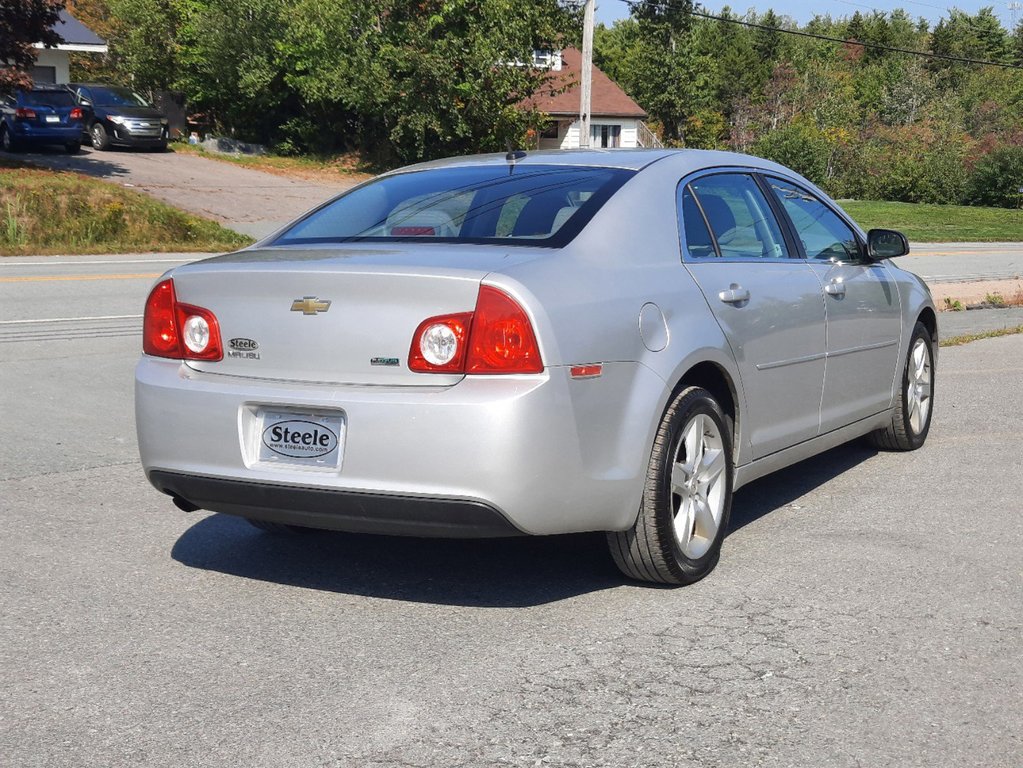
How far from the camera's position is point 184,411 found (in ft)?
15.8

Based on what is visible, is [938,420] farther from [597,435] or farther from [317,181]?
[317,181]

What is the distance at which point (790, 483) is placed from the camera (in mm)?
7008

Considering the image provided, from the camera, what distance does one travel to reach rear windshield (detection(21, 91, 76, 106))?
35000mm

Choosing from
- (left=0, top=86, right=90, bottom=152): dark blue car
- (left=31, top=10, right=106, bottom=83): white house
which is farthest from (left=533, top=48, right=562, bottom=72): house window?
(left=0, top=86, right=90, bottom=152): dark blue car

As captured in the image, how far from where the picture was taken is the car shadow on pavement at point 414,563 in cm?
505

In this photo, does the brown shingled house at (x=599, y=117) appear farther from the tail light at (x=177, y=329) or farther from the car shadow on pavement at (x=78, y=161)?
the tail light at (x=177, y=329)

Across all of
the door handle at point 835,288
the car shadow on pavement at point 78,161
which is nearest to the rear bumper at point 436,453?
the door handle at point 835,288

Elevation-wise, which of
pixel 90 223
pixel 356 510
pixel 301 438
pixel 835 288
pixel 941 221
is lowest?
pixel 941 221

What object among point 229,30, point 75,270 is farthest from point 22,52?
point 229,30

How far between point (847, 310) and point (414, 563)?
2481 mm

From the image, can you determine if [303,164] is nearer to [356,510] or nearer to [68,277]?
[68,277]

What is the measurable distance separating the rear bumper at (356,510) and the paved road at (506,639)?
0.35m

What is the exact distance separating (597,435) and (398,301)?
2.62 ft

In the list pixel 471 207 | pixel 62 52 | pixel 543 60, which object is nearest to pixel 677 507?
pixel 471 207
